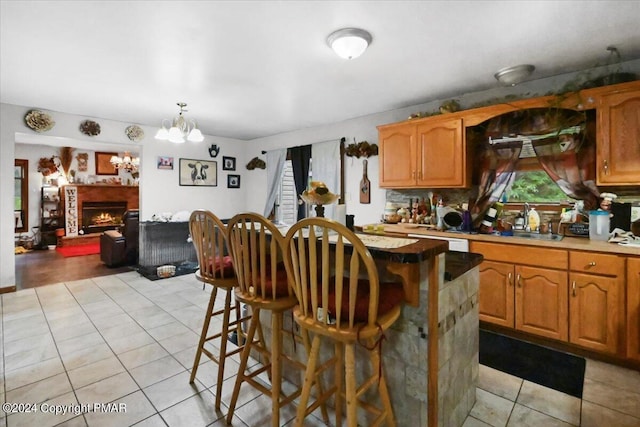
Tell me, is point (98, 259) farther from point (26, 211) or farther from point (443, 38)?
point (443, 38)

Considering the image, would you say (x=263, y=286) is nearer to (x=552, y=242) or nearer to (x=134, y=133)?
(x=552, y=242)

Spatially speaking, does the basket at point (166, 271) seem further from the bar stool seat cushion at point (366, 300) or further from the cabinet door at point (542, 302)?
the cabinet door at point (542, 302)

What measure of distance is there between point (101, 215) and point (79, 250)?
1608 mm

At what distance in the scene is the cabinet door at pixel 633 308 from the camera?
82.7 inches

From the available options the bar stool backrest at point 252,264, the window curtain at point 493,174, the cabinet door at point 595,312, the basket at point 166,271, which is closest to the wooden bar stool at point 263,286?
the bar stool backrest at point 252,264

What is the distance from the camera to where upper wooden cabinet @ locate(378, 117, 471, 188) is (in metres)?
3.18

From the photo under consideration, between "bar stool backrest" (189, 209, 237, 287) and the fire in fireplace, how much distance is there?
25.9 ft

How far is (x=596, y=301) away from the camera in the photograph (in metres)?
2.25

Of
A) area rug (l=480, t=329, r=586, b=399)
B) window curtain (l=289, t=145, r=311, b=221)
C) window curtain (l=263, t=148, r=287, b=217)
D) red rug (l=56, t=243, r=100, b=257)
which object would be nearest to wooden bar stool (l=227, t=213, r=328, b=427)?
area rug (l=480, t=329, r=586, b=399)

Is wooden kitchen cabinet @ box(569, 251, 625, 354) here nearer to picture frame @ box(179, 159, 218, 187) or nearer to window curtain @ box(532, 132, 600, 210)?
window curtain @ box(532, 132, 600, 210)

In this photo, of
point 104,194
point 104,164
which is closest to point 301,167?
point 104,194

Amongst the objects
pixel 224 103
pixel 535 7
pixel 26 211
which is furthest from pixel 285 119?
pixel 26 211

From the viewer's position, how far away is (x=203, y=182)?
18.9 feet

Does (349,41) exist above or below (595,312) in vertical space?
above
